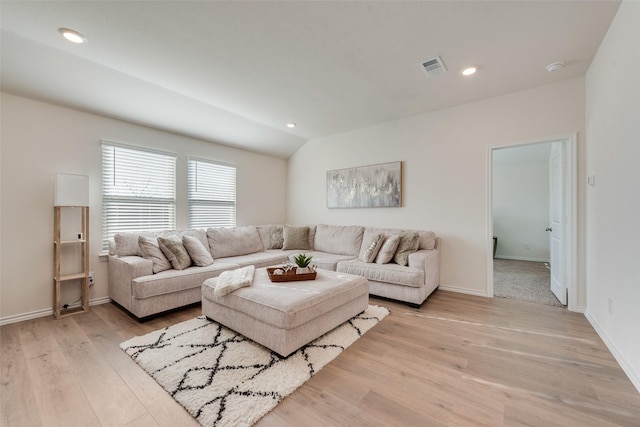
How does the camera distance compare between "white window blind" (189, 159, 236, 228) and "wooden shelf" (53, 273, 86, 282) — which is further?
"white window blind" (189, 159, 236, 228)

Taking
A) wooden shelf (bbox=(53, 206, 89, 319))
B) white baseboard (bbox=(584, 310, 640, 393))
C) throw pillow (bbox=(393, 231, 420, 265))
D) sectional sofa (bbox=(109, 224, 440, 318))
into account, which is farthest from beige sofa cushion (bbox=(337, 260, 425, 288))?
wooden shelf (bbox=(53, 206, 89, 319))

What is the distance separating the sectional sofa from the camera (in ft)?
9.09

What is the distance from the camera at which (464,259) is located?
3.56 meters

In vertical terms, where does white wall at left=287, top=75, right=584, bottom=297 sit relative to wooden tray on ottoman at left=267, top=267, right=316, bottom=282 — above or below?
above

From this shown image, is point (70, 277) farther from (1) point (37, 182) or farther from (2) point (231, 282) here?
(2) point (231, 282)

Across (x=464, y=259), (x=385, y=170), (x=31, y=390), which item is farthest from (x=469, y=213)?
(x=31, y=390)

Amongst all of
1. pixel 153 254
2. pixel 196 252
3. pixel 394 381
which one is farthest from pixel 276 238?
pixel 394 381

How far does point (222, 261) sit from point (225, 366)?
200 cm

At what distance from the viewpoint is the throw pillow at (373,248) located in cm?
357

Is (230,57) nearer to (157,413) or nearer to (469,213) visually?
(157,413)

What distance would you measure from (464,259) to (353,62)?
9.40ft

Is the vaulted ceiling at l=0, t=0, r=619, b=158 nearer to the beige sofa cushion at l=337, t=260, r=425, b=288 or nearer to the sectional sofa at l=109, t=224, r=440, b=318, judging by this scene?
the sectional sofa at l=109, t=224, r=440, b=318

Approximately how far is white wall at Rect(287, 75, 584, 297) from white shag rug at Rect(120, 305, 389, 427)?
186 centimetres

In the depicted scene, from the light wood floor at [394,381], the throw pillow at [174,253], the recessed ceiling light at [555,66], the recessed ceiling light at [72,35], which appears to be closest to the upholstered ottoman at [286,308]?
the light wood floor at [394,381]
